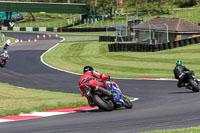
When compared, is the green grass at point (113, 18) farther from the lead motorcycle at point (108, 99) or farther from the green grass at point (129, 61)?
the lead motorcycle at point (108, 99)

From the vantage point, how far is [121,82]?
80.5 feet

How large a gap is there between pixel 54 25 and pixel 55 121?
88.5 m

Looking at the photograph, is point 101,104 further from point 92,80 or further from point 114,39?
point 114,39

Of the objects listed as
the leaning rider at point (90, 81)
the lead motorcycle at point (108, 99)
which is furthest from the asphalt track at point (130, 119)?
the leaning rider at point (90, 81)

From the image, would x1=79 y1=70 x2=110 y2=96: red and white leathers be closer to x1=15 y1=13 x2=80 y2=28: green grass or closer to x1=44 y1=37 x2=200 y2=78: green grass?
x1=44 y1=37 x2=200 y2=78: green grass

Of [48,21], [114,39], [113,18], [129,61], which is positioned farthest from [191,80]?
[48,21]

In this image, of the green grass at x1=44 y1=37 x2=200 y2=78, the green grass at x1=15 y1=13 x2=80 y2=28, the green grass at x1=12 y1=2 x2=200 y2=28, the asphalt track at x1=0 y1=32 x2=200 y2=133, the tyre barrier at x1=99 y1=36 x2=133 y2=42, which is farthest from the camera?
the green grass at x1=15 y1=13 x2=80 y2=28

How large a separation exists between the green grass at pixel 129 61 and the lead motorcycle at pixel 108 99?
13.7 meters

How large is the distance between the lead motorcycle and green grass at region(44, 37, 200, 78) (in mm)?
13707

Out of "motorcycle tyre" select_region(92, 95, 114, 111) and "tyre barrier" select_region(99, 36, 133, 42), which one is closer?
"motorcycle tyre" select_region(92, 95, 114, 111)

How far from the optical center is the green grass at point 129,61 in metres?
30.3

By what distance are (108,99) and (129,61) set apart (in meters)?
24.0

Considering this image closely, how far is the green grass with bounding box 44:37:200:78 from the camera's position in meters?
30.3

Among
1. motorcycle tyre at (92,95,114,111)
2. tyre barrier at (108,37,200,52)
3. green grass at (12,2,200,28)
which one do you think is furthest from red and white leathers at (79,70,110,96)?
green grass at (12,2,200,28)
